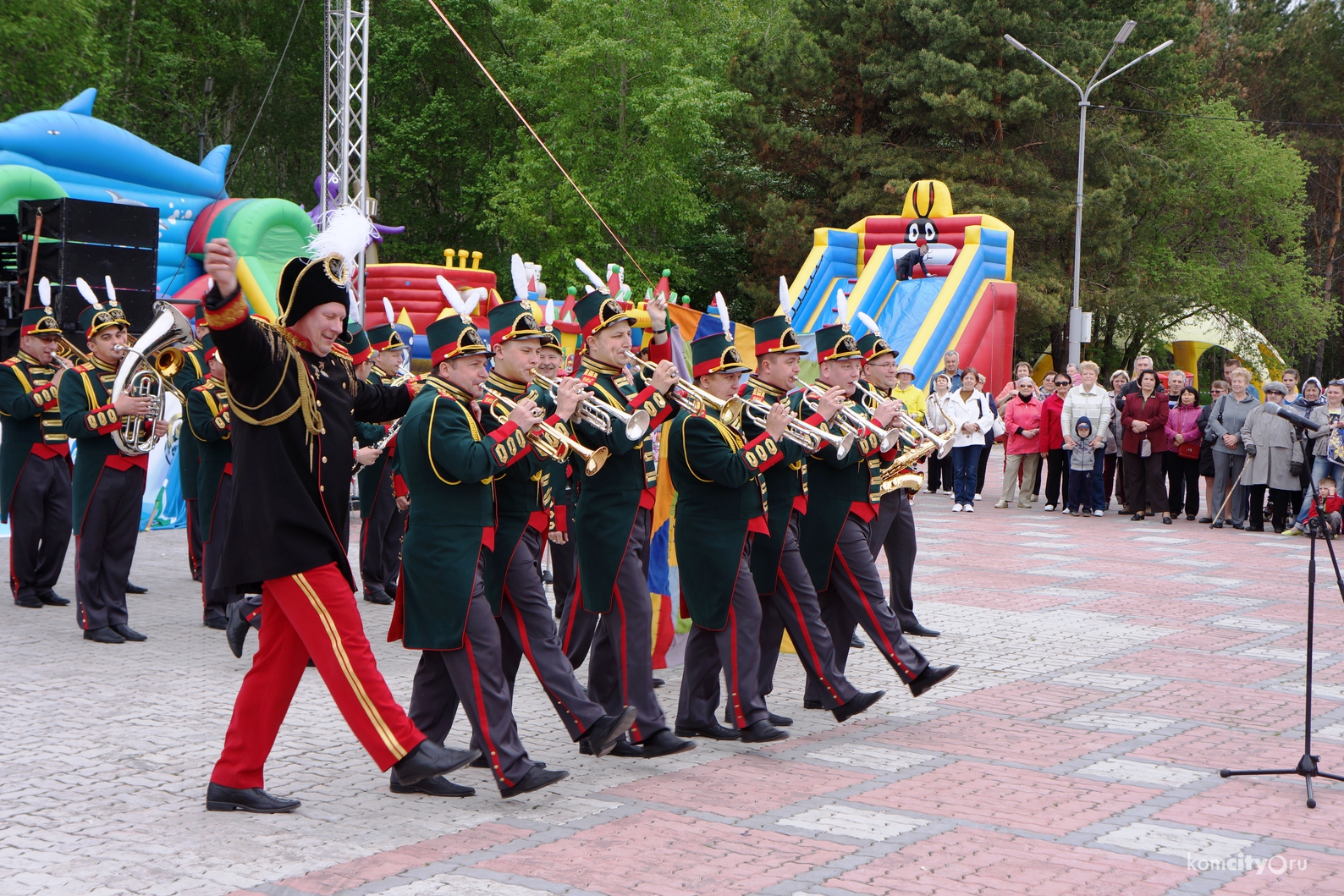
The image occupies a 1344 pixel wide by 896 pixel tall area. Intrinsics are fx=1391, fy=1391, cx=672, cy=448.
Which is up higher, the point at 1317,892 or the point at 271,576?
the point at 271,576

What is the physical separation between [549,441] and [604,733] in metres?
1.19

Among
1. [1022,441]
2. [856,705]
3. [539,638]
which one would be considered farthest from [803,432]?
[1022,441]

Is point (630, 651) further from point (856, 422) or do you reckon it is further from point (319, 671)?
point (856, 422)

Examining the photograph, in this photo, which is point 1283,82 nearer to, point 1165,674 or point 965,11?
point 965,11

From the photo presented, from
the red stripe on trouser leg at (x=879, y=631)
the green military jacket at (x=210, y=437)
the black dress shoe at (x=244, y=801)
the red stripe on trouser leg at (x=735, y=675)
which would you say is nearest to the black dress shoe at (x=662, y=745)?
the red stripe on trouser leg at (x=735, y=675)

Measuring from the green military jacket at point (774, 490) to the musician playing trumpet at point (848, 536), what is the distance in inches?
10.7

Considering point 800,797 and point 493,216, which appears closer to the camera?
point 800,797

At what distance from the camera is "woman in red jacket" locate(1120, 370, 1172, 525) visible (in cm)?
1719

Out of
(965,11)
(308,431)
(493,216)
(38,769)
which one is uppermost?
(965,11)

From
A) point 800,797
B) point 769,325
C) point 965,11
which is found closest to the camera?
point 800,797

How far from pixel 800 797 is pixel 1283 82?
53.4m

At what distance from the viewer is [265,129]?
4278 cm

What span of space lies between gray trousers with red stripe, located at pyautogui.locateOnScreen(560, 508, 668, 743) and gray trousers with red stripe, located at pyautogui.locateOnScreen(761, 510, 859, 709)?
28.2 inches

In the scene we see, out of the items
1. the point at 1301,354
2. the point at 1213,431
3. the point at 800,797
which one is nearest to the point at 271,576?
the point at 800,797
